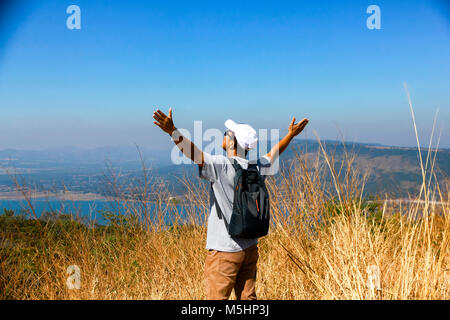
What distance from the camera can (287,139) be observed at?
2.75 m

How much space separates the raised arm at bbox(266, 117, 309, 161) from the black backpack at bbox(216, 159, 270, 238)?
38cm

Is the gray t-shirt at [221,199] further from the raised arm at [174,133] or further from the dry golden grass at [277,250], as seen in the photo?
the dry golden grass at [277,250]

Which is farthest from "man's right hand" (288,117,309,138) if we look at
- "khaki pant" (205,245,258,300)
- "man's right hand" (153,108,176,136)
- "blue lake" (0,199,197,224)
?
"blue lake" (0,199,197,224)

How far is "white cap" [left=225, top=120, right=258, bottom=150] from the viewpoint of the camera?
2.30 metres

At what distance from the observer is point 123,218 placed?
4.50 metres

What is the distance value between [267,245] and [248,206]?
255cm

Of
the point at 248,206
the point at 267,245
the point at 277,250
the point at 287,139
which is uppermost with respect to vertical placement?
the point at 287,139

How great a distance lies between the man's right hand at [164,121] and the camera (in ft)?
6.54

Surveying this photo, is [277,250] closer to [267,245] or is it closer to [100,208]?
[267,245]

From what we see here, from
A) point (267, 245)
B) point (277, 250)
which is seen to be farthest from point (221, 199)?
point (267, 245)

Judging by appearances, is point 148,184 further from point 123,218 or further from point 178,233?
point 178,233

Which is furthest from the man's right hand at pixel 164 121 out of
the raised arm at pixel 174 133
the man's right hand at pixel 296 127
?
the man's right hand at pixel 296 127

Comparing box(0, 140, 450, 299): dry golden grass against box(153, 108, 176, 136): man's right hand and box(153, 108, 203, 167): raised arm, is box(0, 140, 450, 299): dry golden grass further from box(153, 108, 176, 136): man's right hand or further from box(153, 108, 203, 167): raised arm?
box(153, 108, 176, 136): man's right hand
